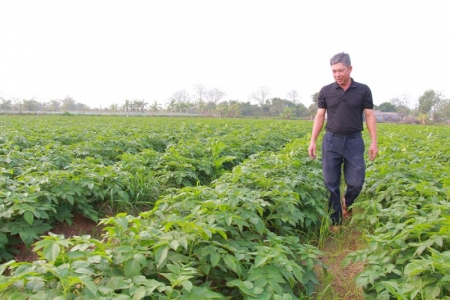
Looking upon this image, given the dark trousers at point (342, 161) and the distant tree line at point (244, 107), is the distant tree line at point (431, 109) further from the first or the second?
→ the dark trousers at point (342, 161)

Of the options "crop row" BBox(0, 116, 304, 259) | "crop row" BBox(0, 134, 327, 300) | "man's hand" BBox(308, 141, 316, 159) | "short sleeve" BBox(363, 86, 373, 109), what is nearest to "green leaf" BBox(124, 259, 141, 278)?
"crop row" BBox(0, 134, 327, 300)

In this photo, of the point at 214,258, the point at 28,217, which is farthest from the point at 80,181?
the point at 214,258

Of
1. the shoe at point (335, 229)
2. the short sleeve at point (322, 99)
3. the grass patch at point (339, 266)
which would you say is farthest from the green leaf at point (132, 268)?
the short sleeve at point (322, 99)

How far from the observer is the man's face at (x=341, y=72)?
3.56 meters

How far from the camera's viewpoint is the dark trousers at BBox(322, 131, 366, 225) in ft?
12.5

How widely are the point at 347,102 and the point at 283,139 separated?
717cm

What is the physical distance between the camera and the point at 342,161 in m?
3.99

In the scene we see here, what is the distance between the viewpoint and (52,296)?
63.2 inches

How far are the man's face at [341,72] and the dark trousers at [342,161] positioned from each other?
63 cm

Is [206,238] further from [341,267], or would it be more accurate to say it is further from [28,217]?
[28,217]

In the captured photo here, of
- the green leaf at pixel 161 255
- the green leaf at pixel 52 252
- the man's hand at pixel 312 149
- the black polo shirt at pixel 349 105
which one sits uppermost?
the black polo shirt at pixel 349 105

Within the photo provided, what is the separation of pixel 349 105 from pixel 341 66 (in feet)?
1.57

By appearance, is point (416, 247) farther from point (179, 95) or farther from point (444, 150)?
point (179, 95)

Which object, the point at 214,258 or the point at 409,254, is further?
the point at 409,254
